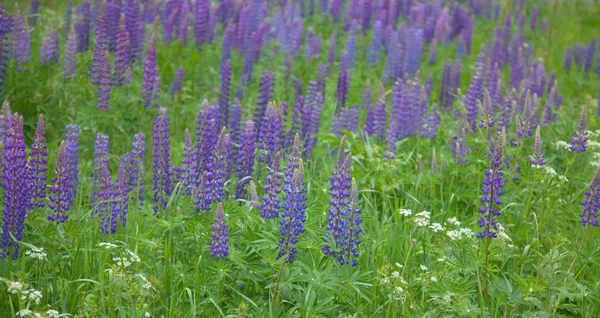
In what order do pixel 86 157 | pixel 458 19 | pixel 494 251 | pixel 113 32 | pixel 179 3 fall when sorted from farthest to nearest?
pixel 458 19
pixel 179 3
pixel 113 32
pixel 86 157
pixel 494 251

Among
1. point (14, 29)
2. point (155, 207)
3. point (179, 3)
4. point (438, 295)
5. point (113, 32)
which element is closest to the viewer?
point (438, 295)

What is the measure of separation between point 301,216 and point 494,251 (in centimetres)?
120

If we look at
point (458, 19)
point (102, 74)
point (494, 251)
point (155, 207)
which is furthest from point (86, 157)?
point (458, 19)

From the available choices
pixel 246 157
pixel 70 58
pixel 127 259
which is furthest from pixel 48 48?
pixel 127 259

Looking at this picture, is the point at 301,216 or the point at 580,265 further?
the point at 580,265

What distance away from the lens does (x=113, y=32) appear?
8305mm

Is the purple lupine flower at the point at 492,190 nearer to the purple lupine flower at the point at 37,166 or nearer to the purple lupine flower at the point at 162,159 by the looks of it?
the purple lupine flower at the point at 162,159

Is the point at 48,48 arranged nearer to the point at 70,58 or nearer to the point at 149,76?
the point at 70,58

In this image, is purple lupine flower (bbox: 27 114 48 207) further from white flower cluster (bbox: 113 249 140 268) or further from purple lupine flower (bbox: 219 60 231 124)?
purple lupine flower (bbox: 219 60 231 124)

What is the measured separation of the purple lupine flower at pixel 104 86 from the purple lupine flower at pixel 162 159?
5.54 ft

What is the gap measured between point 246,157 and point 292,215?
4.13 ft

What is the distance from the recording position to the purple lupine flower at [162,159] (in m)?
5.08

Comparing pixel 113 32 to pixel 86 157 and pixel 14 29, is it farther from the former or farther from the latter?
pixel 86 157

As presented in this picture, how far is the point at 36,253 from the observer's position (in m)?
3.90
